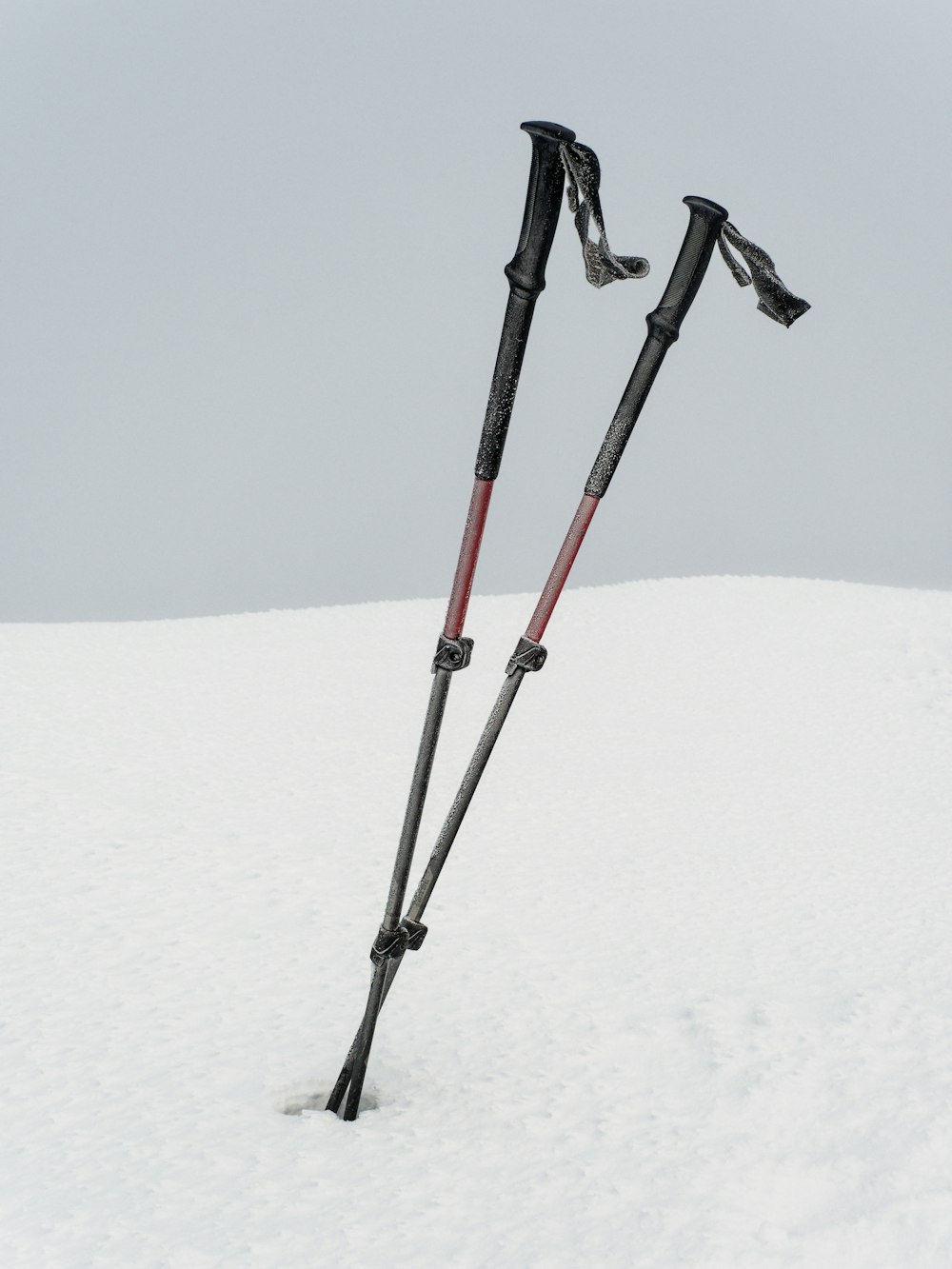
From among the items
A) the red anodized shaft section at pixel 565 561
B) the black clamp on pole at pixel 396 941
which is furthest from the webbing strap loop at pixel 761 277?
the black clamp on pole at pixel 396 941

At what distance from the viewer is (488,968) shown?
258 centimetres

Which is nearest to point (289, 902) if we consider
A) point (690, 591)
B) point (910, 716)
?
point (910, 716)

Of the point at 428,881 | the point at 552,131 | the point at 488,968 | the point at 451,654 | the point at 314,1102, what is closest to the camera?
the point at 552,131

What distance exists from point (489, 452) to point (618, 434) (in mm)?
215

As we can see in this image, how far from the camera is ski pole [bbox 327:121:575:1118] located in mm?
1724

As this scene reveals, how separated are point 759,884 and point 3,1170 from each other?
6.37 feet

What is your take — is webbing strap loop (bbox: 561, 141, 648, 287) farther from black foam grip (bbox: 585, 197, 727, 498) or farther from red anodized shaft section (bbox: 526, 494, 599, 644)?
red anodized shaft section (bbox: 526, 494, 599, 644)

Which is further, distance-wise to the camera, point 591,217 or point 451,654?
point 451,654

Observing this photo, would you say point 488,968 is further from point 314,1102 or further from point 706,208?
point 706,208

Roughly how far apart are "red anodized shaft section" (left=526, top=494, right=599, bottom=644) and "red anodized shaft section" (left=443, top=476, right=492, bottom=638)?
0.13 meters

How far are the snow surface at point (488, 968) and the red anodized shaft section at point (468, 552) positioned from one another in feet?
2.78

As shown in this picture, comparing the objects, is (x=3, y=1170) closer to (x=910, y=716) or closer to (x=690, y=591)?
(x=910, y=716)

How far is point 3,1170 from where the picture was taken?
1849 mm

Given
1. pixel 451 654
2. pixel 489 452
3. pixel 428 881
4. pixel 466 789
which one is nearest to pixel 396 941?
pixel 428 881
